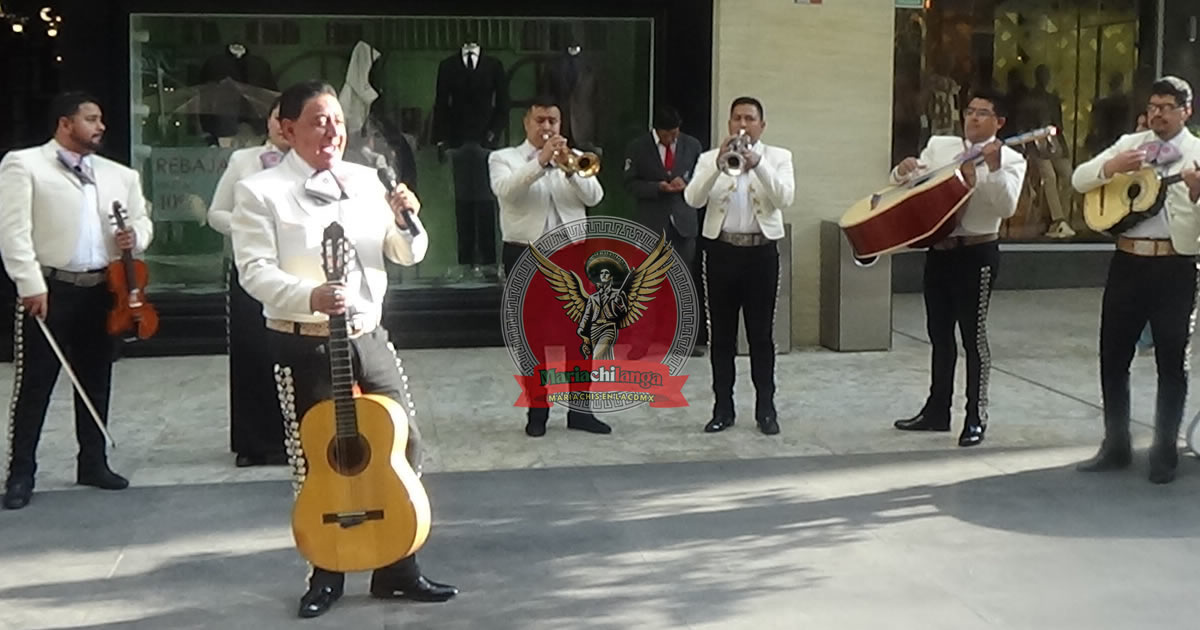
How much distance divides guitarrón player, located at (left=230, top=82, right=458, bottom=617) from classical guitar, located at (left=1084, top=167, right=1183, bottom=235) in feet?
12.1

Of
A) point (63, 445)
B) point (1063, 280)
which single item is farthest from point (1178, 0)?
point (63, 445)

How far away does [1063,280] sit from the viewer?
1594 centimetres

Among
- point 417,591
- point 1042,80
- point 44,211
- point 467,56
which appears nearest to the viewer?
point 417,591

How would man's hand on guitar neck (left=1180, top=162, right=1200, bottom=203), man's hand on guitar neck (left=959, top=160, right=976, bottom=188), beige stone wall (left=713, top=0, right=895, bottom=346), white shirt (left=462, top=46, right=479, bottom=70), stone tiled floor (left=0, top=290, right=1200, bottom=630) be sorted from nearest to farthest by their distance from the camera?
stone tiled floor (left=0, top=290, right=1200, bottom=630) < man's hand on guitar neck (left=1180, top=162, right=1200, bottom=203) < man's hand on guitar neck (left=959, top=160, right=976, bottom=188) < beige stone wall (left=713, top=0, right=895, bottom=346) < white shirt (left=462, top=46, right=479, bottom=70)

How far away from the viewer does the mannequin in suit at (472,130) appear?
12.1 m

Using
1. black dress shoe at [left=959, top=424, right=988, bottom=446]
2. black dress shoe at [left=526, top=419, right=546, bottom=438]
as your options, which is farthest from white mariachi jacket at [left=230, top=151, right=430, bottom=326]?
black dress shoe at [left=959, top=424, right=988, bottom=446]

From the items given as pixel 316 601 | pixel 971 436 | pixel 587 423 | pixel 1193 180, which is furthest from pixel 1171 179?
pixel 316 601

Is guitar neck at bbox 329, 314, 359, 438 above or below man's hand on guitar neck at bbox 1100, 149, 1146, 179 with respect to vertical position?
below

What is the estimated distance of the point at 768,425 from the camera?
8.62 metres

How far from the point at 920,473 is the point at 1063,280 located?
898 centimetres

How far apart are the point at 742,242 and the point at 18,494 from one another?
160 inches

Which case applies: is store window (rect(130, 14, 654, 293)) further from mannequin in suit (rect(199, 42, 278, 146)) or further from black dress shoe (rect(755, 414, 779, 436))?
black dress shoe (rect(755, 414, 779, 436))

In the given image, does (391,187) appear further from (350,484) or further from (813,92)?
(813,92)

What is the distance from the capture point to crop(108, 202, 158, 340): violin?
23.2 ft
